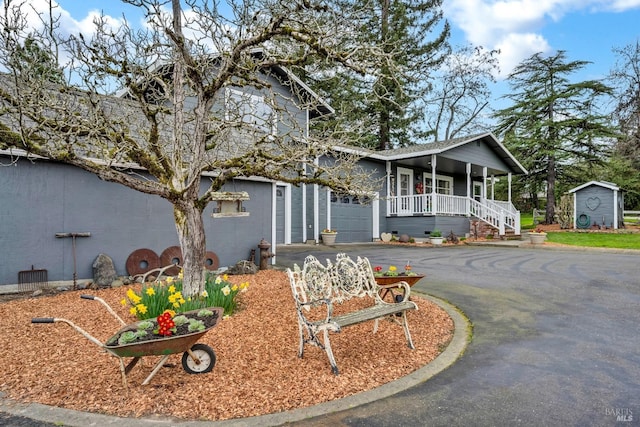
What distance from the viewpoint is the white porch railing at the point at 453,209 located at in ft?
58.2

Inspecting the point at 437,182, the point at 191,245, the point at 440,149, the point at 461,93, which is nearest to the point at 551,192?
the point at 437,182

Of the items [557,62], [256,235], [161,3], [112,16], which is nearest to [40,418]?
[161,3]

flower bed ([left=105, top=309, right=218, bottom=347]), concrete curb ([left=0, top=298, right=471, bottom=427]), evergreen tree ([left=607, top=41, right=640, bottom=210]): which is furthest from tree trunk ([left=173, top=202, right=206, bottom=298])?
evergreen tree ([left=607, top=41, right=640, bottom=210])

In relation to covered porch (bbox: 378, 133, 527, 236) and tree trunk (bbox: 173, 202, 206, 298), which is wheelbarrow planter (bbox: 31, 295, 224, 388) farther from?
covered porch (bbox: 378, 133, 527, 236)

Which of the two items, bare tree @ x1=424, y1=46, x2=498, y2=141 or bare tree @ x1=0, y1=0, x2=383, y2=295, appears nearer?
bare tree @ x1=0, y1=0, x2=383, y2=295

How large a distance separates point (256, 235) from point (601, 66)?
26149 millimetres

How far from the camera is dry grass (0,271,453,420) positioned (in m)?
3.01

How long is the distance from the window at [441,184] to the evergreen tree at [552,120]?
705 centimetres

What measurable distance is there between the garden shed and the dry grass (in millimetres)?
20798

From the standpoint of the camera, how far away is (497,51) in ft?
97.0

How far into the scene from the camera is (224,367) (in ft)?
11.9

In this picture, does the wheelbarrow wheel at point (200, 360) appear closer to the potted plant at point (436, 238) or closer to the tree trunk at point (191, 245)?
the tree trunk at point (191, 245)

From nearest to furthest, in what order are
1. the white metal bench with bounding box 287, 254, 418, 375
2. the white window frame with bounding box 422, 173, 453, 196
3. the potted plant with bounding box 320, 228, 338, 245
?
the white metal bench with bounding box 287, 254, 418, 375 → the potted plant with bounding box 320, 228, 338, 245 → the white window frame with bounding box 422, 173, 453, 196

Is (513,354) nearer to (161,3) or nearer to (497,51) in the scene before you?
(161,3)
